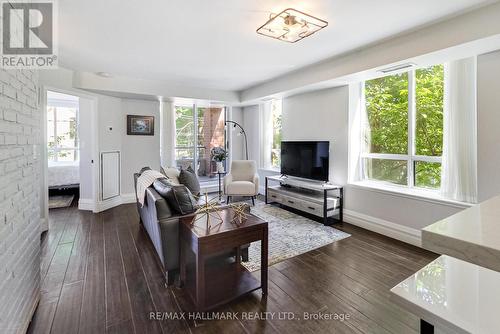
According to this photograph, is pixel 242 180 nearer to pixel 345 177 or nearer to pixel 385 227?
pixel 345 177

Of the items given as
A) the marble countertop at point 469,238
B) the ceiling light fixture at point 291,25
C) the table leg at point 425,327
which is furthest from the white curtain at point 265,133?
the marble countertop at point 469,238

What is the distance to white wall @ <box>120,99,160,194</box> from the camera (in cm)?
526

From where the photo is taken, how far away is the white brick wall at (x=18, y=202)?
4.50ft

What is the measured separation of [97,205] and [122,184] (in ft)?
2.58

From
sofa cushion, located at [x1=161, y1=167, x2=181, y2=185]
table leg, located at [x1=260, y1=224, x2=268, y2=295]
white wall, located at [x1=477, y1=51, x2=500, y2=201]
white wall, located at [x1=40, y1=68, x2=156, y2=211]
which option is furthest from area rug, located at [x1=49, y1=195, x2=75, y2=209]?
white wall, located at [x1=477, y1=51, x2=500, y2=201]

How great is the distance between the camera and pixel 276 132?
595cm

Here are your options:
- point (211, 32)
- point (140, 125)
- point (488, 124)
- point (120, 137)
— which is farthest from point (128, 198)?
point (488, 124)

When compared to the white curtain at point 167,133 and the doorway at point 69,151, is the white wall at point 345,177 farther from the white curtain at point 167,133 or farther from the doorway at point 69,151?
the doorway at point 69,151

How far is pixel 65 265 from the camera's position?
264cm

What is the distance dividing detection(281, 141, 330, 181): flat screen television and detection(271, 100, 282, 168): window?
33.7 inches

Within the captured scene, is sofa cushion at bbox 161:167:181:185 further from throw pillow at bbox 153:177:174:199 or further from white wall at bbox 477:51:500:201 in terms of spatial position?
white wall at bbox 477:51:500:201

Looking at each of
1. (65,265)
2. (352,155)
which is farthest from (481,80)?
(65,265)

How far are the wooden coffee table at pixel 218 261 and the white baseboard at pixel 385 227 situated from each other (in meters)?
2.21

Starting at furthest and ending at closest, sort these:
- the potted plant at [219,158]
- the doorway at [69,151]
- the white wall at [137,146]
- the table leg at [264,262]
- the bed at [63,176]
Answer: the potted plant at [219,158]
the bed at [63,176]
the white wall at [137,146]
the doorway at [69,151]
the table leg at [264,262]
